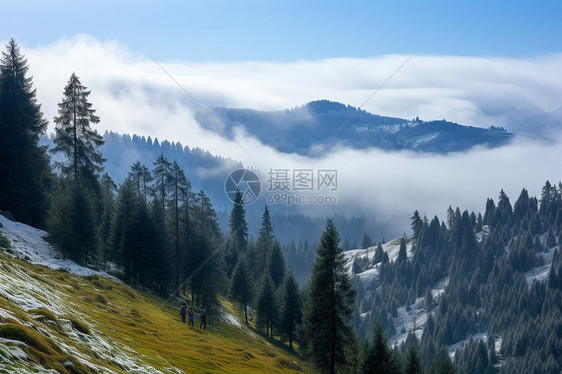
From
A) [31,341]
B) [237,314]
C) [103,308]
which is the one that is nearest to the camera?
[31,341]

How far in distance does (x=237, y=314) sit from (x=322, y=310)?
167 feet

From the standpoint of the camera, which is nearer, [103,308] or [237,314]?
[103,308]

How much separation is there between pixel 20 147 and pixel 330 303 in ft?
134

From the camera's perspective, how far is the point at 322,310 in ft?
147

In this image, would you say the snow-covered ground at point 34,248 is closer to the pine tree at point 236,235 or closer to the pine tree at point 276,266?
the pine tree at point 236,235

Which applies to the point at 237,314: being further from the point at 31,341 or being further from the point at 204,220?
the point at 31,341

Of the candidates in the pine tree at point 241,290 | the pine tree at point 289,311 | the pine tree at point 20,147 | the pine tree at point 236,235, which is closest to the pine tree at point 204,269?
the pine tree at point 241,290

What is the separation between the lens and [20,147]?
60531 millimetres

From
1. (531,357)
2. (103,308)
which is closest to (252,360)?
(103,308)

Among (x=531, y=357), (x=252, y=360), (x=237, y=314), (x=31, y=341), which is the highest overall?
(x=31, y=341)

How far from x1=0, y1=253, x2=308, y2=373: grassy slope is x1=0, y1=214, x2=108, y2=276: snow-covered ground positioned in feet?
6.50

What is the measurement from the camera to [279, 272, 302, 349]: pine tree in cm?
8344

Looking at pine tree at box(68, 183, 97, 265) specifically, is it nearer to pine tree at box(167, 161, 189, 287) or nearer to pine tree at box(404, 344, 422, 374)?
pine tree at box(167, 161, 189, 287)

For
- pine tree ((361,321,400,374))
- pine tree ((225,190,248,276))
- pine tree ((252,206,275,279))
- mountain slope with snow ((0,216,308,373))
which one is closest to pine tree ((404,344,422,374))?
pine tree ((361,321,400,374))
